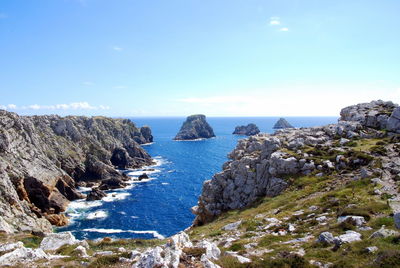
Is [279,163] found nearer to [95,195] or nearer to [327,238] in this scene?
[327,238]

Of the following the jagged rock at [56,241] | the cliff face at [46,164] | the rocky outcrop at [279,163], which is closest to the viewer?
the jagged rock at [56,241]

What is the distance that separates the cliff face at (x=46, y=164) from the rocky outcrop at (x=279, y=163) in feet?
128

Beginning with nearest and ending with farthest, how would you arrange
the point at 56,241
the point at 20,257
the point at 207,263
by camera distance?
the point at 207,263 → the point at 20,257 → the point at 56,241

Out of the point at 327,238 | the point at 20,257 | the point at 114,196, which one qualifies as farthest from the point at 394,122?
the point at 114,196

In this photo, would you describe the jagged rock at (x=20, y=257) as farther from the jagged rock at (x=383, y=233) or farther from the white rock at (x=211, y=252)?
the jagged rock at (x=383, y=233)

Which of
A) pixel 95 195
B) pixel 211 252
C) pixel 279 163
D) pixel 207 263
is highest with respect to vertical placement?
pixel 279 163

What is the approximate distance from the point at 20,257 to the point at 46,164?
8421 centimetres

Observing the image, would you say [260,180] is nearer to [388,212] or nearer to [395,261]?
[388,212]

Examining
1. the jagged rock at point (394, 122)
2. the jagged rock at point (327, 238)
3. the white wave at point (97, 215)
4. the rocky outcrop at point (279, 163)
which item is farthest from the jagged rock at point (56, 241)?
the white wave at point (97, 215)

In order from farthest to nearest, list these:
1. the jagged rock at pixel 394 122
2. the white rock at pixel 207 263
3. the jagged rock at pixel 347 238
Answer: the jagged rock at pixel 394 122 → the jagged rock at pixel 347 238 → the white rock at pixel 207 263

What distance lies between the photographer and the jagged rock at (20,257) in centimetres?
1597

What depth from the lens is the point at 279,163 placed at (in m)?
39.5

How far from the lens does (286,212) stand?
2639cm

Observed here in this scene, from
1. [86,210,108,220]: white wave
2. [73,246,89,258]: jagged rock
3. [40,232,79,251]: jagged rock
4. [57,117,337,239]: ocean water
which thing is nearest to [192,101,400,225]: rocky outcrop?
[40,232,79,251]: jagged rock
